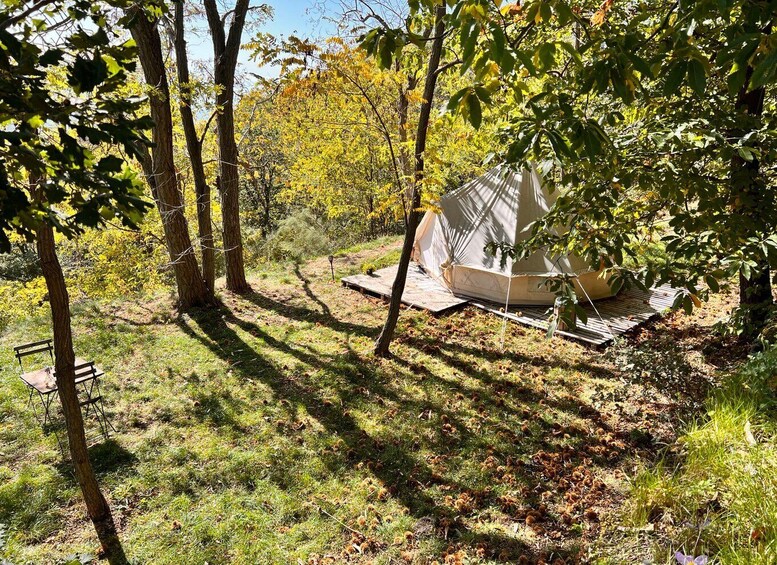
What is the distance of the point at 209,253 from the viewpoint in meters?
8.38

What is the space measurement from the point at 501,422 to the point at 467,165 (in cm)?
1055

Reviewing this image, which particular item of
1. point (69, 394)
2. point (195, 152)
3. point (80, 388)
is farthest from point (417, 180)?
point (80, 388)

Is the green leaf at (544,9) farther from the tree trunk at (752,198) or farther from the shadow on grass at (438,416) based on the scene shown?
the shadow on grass at (438,416)

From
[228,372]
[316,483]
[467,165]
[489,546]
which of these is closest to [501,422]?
[489,546]

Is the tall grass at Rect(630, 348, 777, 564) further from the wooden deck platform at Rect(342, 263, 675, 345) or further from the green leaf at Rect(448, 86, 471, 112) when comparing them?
the wooden deck platform at Rect(342, 263, 675, 345)

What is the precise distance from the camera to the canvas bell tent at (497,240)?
7535 mm

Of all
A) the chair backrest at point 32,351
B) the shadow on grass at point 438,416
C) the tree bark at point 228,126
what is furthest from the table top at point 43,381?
the tree bark at point 228,126

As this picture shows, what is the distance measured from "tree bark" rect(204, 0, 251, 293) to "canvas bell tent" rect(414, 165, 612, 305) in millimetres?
4073

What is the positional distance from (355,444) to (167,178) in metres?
5.54

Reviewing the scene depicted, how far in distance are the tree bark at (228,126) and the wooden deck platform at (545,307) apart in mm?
2310

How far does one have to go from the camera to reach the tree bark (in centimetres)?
777

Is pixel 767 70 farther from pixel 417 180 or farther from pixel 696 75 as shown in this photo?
pixel 417 180

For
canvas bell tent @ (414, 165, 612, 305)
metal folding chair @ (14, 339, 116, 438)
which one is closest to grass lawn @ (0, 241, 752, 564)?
metal folding chair @ (14, 339, 116, 438)

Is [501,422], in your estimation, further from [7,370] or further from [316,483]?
[7,370]
